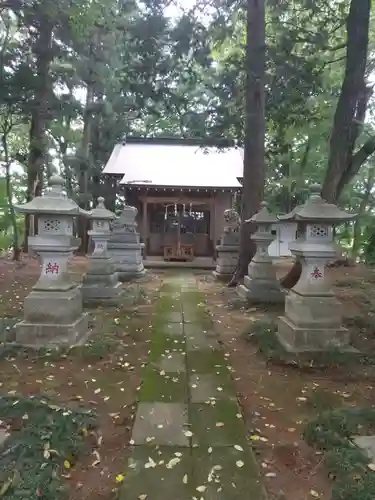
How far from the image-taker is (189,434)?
330cm

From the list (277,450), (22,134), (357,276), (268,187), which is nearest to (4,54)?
(22,134)

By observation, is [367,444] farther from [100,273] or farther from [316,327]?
[100,273]

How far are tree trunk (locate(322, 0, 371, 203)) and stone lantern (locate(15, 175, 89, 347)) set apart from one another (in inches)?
198

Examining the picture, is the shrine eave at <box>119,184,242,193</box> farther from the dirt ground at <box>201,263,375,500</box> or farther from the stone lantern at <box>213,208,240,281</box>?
the dirt ground at <box>201,263,375,500</box>

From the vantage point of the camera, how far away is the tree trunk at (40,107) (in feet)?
38.7

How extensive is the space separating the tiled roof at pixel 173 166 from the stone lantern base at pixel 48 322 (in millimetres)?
11758

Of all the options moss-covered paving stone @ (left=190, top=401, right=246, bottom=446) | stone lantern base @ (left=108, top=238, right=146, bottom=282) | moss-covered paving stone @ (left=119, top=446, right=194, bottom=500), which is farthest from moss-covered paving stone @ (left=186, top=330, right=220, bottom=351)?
stone lantern base @ (left=108, top=238, right=146, bottom=282)

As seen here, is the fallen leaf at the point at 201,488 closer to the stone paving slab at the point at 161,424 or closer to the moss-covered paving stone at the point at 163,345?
the stone paving slab at the point at 161,424

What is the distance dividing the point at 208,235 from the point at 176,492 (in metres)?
16.5

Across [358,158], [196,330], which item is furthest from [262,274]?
[358,158]

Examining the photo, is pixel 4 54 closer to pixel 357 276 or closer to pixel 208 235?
pixel 208 235

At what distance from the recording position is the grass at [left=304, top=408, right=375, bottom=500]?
100 inches

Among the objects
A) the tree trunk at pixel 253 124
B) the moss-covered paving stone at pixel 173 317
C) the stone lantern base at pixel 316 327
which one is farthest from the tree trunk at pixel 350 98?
the moss-covered paving stone at pixel 173 317

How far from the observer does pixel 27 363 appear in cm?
495
